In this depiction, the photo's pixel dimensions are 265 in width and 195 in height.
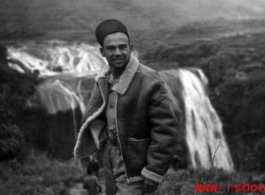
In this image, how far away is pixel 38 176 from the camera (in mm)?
5992

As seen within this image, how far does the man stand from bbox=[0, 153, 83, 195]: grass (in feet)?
10.4

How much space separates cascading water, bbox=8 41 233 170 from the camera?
7.60m

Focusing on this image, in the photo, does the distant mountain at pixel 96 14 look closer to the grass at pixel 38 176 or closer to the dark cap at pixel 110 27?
the grass at pixel 38 176

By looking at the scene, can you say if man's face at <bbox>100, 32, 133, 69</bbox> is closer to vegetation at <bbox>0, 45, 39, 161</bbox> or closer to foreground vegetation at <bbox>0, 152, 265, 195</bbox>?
foreground vegetation at <bbox>0, 152, 265, 195</bbox>

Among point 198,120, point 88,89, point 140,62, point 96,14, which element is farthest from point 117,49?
point 198,120

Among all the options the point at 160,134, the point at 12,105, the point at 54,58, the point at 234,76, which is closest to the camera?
the point at 160,134

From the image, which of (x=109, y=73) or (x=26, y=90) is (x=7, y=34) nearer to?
(x=26, y=90)

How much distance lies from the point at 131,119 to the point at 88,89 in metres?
5.65

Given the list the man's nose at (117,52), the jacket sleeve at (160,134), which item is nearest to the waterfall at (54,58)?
the man's nose at (117,52)

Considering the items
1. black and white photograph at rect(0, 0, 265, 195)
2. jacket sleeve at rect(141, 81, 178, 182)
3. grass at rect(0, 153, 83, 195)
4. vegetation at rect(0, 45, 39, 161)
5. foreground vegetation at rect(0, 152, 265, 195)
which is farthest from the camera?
black and white photograph at rect(0, 0, 265, 195)

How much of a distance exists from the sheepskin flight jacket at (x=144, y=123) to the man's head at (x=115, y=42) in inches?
2.3

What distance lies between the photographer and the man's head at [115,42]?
2258mm

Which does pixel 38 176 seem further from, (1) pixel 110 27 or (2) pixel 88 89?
(1) pixel 110 27

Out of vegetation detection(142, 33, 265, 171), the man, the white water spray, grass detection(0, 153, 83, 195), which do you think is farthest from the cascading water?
the man
